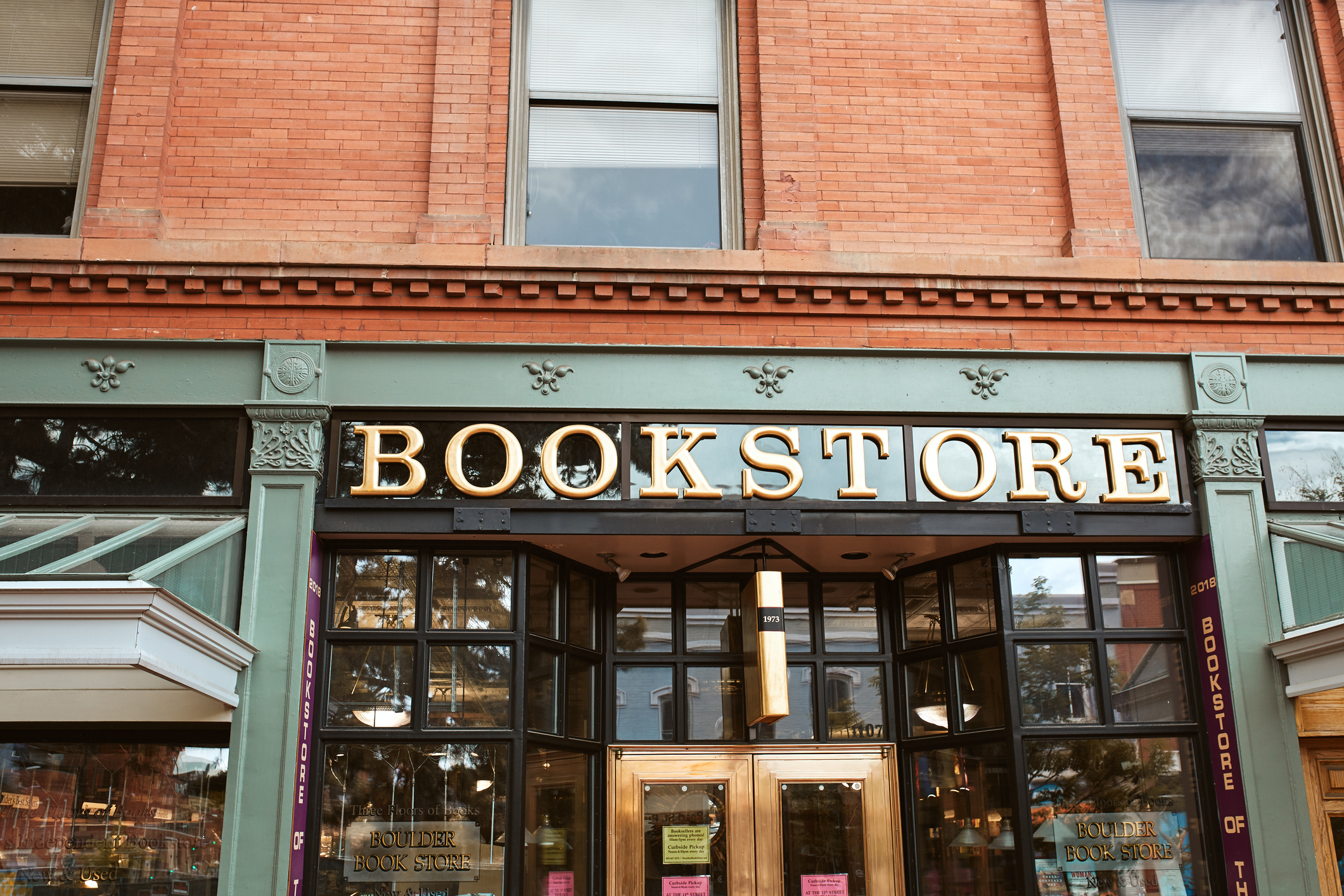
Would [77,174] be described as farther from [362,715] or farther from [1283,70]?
[1283,70]

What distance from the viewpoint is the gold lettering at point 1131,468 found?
7703 millimetres

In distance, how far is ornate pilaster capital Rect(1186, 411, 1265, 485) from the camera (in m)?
7.74

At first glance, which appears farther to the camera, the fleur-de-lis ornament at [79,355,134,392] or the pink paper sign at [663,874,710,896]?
the pink paper sign at [663,874,710,896]

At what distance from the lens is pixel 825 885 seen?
7.91 m

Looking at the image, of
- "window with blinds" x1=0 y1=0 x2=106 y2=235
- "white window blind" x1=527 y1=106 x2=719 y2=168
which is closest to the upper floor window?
"white window blind" x1=527 y1=106 x2=719 y2=168

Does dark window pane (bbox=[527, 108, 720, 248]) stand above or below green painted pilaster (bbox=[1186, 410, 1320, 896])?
above

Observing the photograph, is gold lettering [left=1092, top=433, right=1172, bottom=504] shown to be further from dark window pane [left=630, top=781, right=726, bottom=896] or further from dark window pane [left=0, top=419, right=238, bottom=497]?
dark window pane [left=0, top=419, right=238, bottom=497]

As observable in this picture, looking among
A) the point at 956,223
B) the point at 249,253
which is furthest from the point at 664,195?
the point at 249,253

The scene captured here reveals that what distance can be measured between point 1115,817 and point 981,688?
3.86ft

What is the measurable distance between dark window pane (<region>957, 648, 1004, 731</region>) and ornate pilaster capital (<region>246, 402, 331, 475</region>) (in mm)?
4759

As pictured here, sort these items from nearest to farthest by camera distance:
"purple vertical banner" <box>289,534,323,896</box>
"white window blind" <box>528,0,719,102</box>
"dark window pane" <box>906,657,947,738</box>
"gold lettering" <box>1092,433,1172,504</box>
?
1. "purple vertical banner" <box>289,534,323,896</box>
2. "gold lettering" <box>1092,433,1172,504</box>
3. "dark window pane" <box>906,657,947,738</box>
4. "white window blind" <box>528,0,719,102</box>

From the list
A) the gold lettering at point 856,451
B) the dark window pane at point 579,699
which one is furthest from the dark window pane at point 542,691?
the gold lettering at point 856,451

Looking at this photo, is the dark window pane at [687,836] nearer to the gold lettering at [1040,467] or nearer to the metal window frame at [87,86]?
the gold lettering at [1040,467]

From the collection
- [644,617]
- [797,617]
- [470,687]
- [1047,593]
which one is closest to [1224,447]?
[1047,593]
